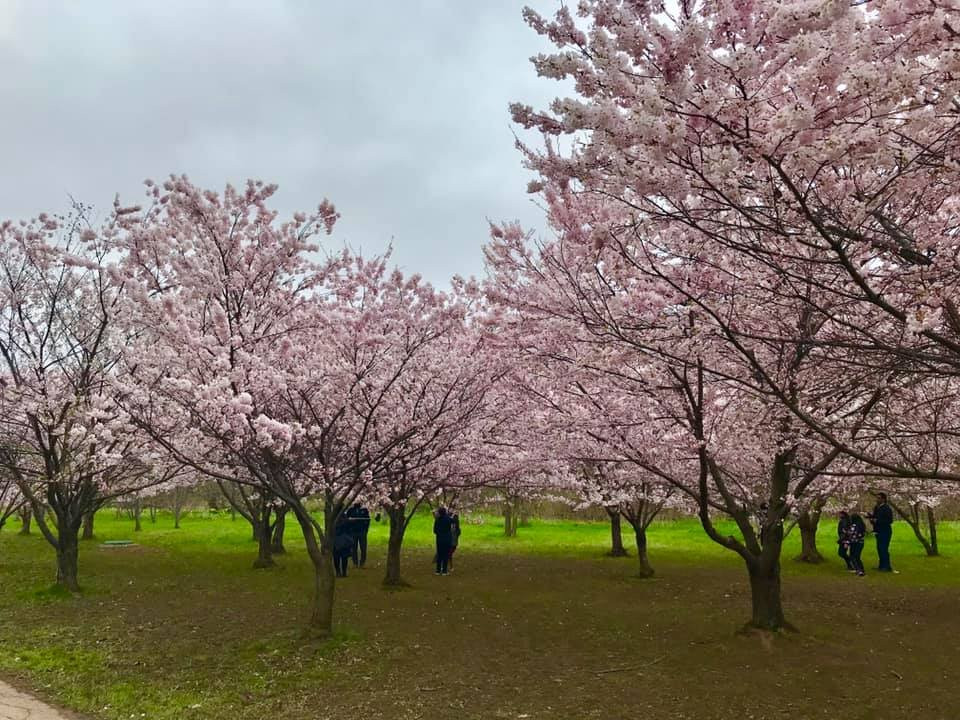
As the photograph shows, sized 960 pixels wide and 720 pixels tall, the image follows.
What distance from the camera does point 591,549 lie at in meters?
22.9

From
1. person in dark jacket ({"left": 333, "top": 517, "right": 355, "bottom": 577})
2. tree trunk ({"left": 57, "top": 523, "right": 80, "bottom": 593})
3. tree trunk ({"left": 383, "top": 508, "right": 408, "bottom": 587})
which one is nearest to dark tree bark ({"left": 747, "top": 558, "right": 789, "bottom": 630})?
tree trunk ({"left": 383, "top": 508, "right": 408, "bottom": 587})

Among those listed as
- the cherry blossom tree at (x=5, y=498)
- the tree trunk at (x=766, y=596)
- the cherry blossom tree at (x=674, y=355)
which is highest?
the cherry blossom tree at (x=674, y=355)

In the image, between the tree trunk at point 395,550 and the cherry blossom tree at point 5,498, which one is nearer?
the tree trunk at point 395,550

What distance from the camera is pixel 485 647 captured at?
8820 mm

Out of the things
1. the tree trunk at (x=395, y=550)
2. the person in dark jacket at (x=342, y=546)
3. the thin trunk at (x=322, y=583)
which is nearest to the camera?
the thin trunk at (x=322, y=583)

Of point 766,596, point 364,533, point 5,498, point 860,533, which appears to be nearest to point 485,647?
point 766,596

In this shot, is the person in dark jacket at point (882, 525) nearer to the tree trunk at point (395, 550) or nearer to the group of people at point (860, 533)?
the group of people at point (860, 533)

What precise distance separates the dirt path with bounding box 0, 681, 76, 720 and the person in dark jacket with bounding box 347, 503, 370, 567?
7941mm

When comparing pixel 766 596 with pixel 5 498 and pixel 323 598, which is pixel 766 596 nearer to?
pixel 323 598

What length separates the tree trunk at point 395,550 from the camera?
13523mm

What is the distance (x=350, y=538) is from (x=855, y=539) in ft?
38.1

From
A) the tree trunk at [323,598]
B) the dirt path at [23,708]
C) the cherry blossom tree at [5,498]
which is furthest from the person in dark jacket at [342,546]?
the dirt path at [23,708]

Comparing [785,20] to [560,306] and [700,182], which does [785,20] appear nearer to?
[700,182]

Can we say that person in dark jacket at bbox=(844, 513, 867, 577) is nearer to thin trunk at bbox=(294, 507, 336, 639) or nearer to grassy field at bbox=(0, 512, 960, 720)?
grassy field at bbox=(0, 512, 960, 720)
